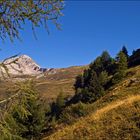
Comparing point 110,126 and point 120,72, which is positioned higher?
point 120,72

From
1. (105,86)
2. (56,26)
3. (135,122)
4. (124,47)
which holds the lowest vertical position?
(135,122)

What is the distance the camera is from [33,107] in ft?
139

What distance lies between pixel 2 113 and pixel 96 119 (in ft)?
74.6

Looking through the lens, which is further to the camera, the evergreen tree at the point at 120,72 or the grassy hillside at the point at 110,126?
the evergreen tree at the point at 120,72

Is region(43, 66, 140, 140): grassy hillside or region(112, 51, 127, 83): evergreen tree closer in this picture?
region(43, 66, 140, 140): grassy hillside

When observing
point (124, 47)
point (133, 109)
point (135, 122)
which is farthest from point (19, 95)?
point (124, 47)

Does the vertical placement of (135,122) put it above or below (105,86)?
below

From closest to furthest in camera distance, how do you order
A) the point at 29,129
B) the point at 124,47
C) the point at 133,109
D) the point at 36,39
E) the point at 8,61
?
the point at 36,39, the point at 8,61, the point at 133,109, the point at 29,129, the point at 124,47

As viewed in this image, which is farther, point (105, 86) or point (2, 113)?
point (105, 86)

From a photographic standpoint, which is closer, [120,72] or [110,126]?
[110,126]

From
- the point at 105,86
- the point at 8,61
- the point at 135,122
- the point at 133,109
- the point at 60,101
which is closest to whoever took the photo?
the point at 8,61

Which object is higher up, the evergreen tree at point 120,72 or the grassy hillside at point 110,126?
the evergreen tree at point 120,72

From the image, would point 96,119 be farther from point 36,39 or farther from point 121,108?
point 36,39

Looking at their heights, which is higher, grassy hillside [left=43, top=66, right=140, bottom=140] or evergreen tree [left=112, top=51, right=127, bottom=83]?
evergreen tree [left=112, top=51, right=127, bottom=83]
